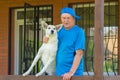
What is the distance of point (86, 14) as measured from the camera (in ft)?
25.2

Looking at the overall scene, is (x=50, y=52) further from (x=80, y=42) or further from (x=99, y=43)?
(x=99, y=43)

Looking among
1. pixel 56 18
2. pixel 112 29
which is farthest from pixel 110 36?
pixel 56 18

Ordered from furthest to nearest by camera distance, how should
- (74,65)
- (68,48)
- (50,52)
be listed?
(50,52)
(68,48)
(74,65)

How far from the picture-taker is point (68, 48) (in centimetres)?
361

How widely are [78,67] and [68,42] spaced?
0.28 m

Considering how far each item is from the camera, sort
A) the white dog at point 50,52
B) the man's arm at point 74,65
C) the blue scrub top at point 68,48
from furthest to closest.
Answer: the white dog at point 50,52 < the blue scrub top at point 68,48 < the man's arm at point 74,65

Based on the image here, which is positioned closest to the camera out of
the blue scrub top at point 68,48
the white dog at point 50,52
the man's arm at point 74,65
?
the man's arm at point 74,65

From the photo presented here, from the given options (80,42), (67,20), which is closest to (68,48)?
(80,42)

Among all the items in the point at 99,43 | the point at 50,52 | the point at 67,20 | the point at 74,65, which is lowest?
the point at 74,65

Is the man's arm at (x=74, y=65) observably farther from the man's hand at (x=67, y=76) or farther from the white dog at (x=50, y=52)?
the white dog at (x=50, y=52)

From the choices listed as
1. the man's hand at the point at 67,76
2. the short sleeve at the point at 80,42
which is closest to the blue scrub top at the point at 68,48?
the short sleeve at the point at 80,42

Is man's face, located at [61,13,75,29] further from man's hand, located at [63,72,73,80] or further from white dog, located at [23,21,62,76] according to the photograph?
man's hand, located at [63,72,73,80]

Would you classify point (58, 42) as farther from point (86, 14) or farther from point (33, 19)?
point (33, 19)

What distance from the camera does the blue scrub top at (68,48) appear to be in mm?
3564
